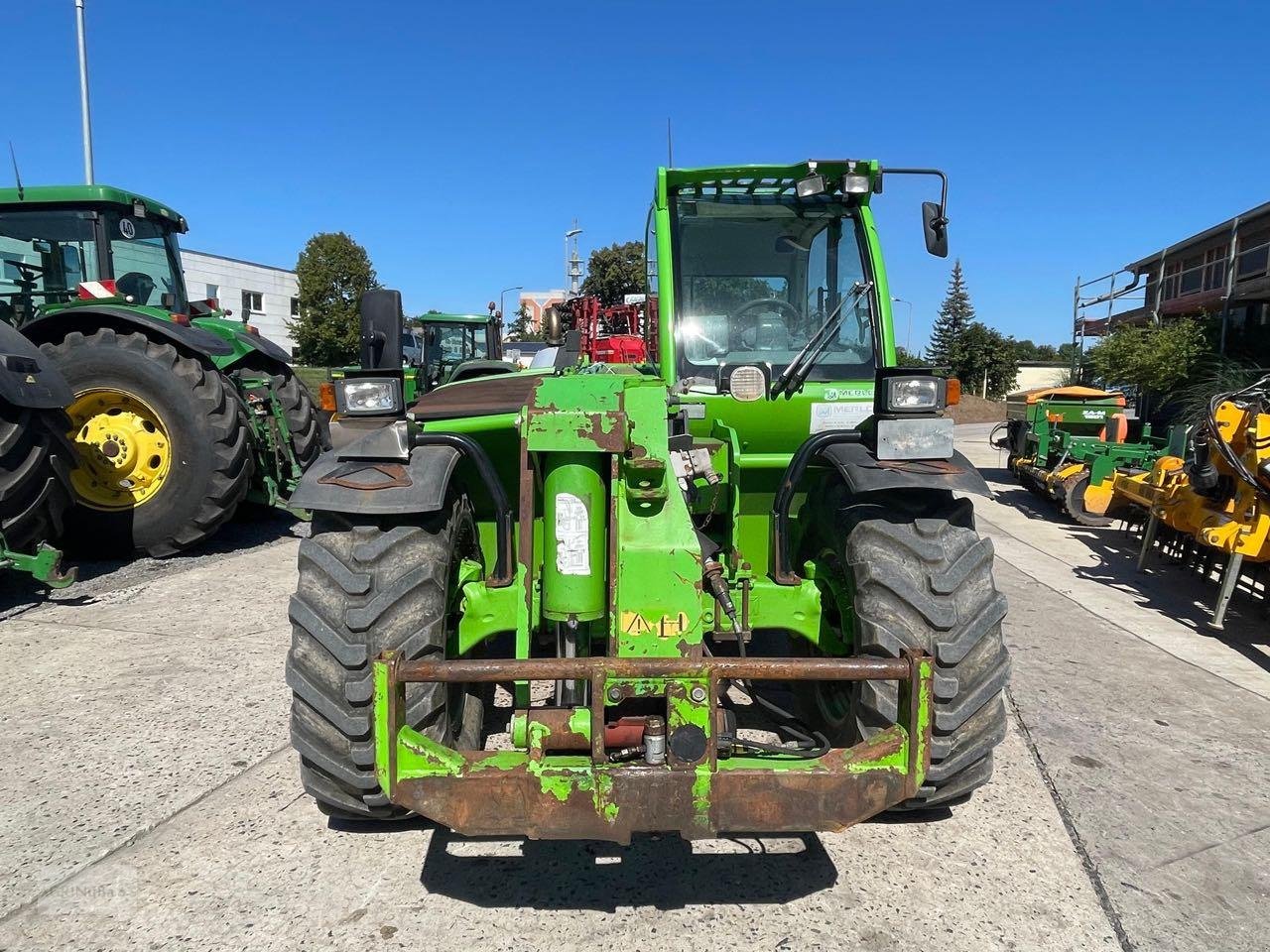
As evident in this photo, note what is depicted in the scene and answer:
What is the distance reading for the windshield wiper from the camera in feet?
12.4

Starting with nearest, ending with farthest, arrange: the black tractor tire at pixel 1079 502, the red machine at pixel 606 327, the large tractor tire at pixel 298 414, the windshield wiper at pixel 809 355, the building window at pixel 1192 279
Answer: the windshield wiper at pixel 809 355 < the large tractor tire at pixel 298 414 < the black tractor tire at pixel 1079 502 < the red machine at pixel 606 327 < the building window at pixel 1192 279

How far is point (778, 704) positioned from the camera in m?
3.79

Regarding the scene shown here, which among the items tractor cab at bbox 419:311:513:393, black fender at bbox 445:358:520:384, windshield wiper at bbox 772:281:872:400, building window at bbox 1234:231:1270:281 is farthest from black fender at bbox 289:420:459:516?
building window at bbox 1234:231:1270:281

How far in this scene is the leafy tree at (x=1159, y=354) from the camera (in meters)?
14.4

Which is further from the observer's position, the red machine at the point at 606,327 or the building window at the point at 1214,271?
the building window at the point at 1214,271

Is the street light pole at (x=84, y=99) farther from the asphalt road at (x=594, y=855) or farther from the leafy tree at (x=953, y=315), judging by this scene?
the leafy tree at (x=953, y=315)

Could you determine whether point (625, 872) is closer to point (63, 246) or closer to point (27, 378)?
point (27, 378)

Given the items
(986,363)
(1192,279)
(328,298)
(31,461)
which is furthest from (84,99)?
(986,363)

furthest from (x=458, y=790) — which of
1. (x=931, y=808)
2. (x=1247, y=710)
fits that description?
(x=1247, y=710)

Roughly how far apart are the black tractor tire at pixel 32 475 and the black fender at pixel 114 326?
44.5 inches

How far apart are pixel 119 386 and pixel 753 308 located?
510cm

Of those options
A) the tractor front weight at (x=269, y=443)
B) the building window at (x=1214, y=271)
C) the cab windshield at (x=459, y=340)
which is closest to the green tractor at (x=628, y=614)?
the tractor front weight at (x=269, y=443)

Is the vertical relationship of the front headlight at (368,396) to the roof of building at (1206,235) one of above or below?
below

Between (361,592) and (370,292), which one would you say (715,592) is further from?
(370,292)
